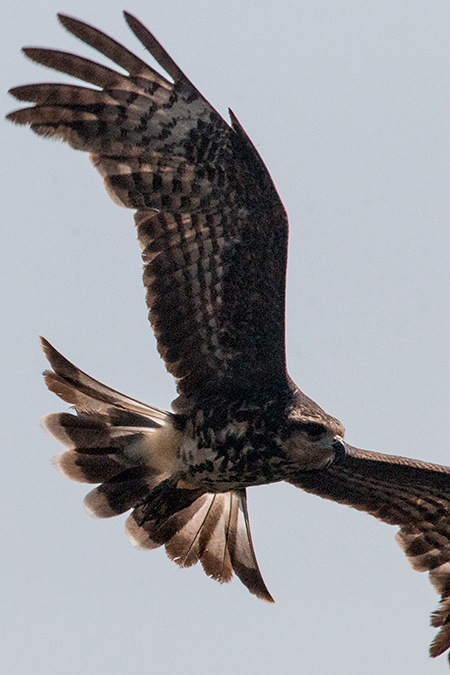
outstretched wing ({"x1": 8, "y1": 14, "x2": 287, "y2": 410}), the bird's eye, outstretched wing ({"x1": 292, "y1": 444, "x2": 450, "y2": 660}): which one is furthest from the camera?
outstretched wing ({"x1": 292, "y1": 444, "x2": 450, "y2": 660})

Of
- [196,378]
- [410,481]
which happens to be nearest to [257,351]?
[196,378]

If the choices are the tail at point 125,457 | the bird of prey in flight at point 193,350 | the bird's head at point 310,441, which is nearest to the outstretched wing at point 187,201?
the bird of prey in flight at point 193,350

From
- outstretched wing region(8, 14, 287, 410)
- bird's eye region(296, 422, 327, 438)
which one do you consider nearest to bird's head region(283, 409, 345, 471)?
bird's eye region(296, 422, 327, 438)

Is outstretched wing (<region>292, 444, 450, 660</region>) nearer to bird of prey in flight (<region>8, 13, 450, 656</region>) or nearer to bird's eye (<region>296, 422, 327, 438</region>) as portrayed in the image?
bird of prey in flight (<region>8, 13, 450, 656</region>)

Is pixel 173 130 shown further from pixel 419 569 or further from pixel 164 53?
pixel 419 569

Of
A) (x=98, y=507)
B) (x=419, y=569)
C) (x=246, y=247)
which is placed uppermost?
(x=246, y=247)

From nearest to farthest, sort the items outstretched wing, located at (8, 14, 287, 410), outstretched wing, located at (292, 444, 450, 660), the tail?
outstretched wing, located at (8, 14, 287, 410), the tail, outstretched wing, located at (292, 444, 450, 660)

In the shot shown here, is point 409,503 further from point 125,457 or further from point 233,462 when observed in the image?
point 125,457
